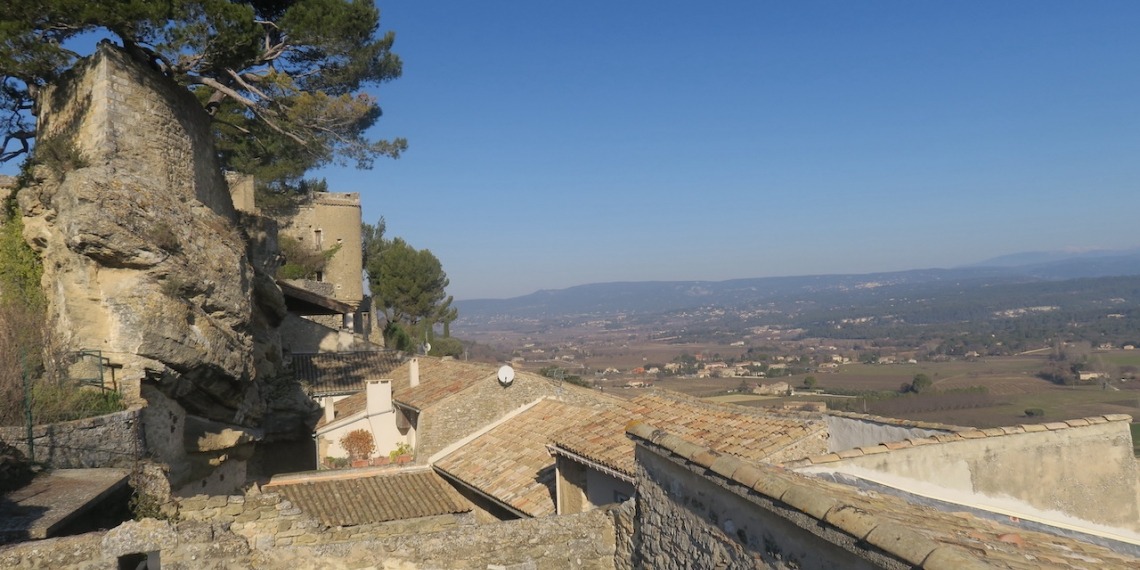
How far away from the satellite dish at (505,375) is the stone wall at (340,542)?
8409 mm

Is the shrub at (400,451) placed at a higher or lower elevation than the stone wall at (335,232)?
lower

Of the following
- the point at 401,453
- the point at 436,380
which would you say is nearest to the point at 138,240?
the point at 401,453

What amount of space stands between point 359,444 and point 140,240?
913cm

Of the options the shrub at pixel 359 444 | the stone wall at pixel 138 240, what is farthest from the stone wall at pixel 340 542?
the shrub at pixel 359 444

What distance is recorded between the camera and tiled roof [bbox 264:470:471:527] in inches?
566

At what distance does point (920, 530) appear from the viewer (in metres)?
4.76

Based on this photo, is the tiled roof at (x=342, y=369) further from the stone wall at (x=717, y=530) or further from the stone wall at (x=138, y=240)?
the stone wall at (x=717, y=530)

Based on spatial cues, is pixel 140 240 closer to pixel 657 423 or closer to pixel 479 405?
pixel 479 405

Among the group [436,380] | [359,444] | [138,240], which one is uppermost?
[138,240]

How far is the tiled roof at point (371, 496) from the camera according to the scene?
14.4 m

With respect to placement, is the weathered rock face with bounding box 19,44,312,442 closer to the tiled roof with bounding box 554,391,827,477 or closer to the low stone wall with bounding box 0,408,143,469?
the low stone wall with bounding box 0,408,143,469

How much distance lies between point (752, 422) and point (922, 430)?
2.62 metres

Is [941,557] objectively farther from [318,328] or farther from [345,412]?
[318,328]

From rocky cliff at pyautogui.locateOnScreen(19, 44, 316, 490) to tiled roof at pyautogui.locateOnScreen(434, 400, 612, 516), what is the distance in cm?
503
